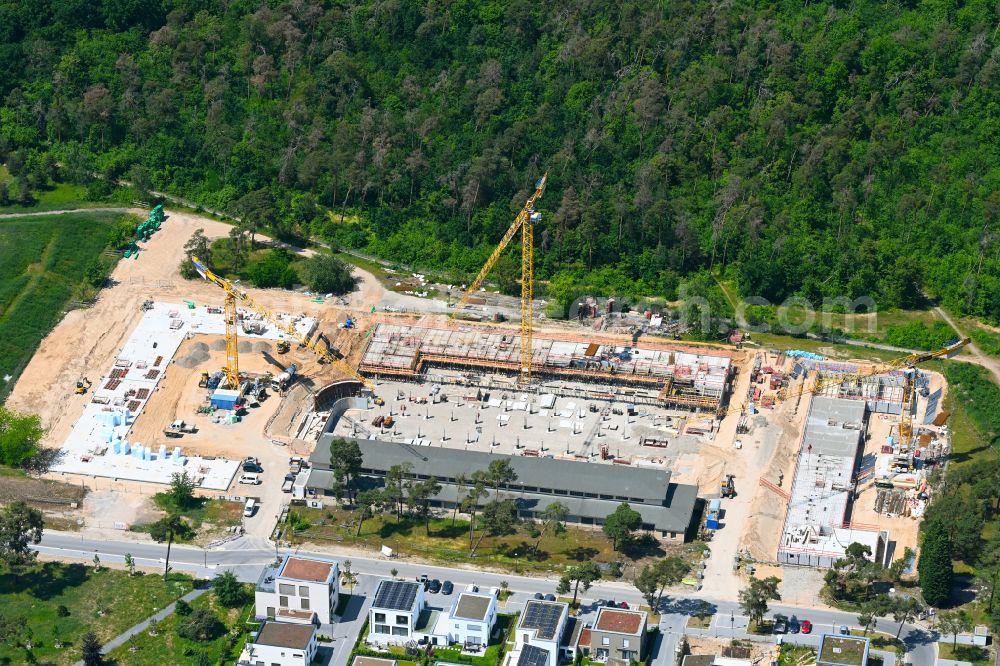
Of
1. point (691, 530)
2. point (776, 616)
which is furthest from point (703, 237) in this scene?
point (776, 616)

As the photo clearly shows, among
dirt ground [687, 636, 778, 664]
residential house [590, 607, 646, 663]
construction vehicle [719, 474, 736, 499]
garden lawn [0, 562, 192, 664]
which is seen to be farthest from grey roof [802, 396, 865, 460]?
garden lawn [0, 562, 192, 664]

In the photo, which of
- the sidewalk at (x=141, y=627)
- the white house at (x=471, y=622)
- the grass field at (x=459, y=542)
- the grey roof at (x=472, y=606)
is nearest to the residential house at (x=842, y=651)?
the grass field at (x=459, y=542)

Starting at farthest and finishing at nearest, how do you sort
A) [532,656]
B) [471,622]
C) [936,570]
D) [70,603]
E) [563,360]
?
1. [563,360]
2. [70,603]
3. [936,570]
4. [471,622]
5. [532,656]

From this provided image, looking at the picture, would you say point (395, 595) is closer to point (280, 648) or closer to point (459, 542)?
point (280, 648)

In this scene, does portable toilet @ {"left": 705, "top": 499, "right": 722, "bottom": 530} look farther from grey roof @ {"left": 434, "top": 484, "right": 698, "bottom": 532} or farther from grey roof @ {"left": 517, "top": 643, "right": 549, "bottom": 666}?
grey roof @ {"left": 517, "top": 643, "right": 549, "bottom": 666}

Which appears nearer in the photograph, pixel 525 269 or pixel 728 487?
pixel 728 487

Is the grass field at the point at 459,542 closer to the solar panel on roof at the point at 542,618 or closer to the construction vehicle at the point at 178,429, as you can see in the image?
the solar panel on roof at the point at 542,618

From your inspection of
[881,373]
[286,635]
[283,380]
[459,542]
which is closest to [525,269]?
[283,380]
